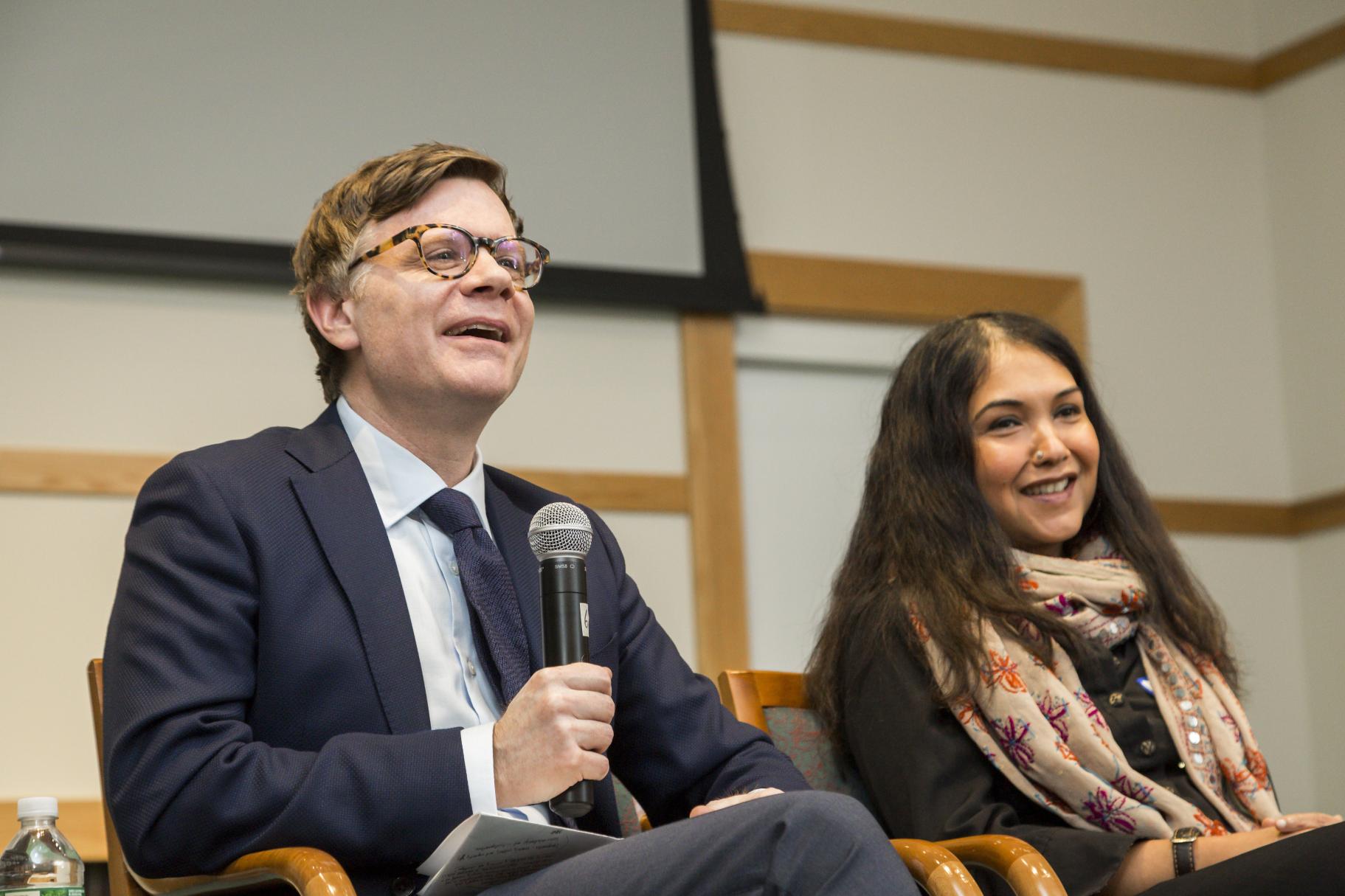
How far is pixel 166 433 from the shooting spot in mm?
4543

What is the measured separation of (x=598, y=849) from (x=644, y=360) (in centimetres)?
346

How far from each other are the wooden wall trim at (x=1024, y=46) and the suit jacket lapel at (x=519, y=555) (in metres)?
3.45

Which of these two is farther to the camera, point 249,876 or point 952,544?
point 952,544

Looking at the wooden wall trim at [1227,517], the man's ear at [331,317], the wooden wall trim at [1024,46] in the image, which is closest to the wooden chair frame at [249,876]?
the man's ear at [331,317]

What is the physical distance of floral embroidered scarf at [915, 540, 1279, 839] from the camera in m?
2.41

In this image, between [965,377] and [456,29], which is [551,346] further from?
[965,377]

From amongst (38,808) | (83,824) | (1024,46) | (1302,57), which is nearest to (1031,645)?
(38,808)

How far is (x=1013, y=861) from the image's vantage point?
2.04m

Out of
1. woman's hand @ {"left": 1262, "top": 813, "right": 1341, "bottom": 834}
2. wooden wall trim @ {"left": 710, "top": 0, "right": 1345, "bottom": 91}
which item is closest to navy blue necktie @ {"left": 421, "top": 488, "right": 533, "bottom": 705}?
woman's hand @ {"left": 1262, "top": 813, "right": 1341, "bottom": 834}

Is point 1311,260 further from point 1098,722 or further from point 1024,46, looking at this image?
point 1098,722

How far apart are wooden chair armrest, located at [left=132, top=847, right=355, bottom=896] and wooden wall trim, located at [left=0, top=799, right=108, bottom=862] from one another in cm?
248

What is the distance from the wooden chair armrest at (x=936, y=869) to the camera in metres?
1.93

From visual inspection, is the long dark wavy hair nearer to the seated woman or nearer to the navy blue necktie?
the seated woman

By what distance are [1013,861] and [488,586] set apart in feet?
2.42
